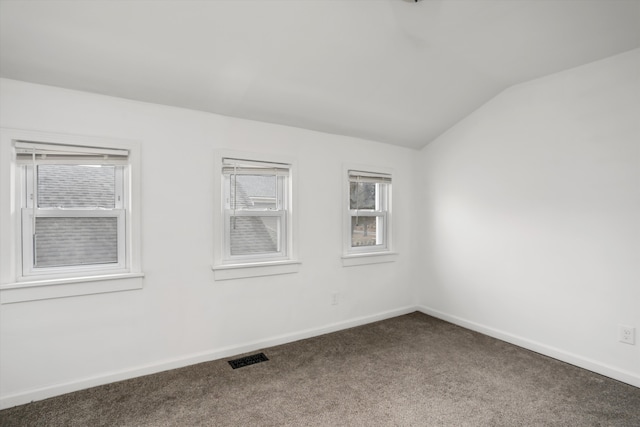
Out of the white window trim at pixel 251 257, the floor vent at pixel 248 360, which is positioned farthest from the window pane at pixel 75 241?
the floor vent at pixel 248 360

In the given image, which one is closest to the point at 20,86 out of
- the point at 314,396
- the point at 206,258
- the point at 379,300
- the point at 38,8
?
the point at 38,8

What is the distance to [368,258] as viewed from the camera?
12.9 ft

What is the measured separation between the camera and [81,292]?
2.43 meters

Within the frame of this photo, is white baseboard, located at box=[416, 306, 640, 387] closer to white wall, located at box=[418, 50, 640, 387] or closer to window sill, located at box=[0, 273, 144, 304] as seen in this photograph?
white wall, located at box=[418, 50, 640, 387]

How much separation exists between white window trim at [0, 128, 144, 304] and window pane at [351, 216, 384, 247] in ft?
7.42

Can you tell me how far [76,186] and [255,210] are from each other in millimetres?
1414

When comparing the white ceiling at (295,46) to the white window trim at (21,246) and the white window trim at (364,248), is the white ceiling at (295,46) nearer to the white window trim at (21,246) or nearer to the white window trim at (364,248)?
the white window trim at (21,246)

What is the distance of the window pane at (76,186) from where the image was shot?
2424 millimetres

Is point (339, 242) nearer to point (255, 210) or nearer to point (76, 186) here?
point (255, 210)

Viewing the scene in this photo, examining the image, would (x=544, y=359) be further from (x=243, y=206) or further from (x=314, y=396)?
(x=243, y=206)

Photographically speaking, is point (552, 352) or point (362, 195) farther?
point (362, 195)

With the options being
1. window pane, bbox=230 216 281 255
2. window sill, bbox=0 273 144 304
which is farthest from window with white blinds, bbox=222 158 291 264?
window sill, bbox=0 273 144 304

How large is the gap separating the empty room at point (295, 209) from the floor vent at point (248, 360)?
5 centimetres

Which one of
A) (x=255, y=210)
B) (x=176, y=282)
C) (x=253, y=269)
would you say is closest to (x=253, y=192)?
(x=255, y=210)
